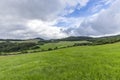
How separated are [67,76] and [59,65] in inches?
250

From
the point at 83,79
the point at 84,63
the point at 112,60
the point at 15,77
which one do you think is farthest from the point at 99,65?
the point at 15,77

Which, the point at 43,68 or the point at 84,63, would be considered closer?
the point at 43,68

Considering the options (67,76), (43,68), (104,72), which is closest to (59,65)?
(43,68)

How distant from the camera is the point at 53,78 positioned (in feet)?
96.7

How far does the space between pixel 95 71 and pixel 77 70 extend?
2823 mm

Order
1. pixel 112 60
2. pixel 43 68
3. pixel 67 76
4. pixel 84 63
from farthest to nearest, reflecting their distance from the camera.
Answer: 1. pixel 112 60
2. pixel 84 63
3. pixel 43 68
4. pixel 67 76

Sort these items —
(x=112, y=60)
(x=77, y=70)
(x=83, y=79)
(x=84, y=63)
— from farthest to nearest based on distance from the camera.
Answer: (x=112, y=60) → (x=84, y=63) → (x=77, y=70) → (x=83, y=79)

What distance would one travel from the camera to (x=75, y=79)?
1120 inches

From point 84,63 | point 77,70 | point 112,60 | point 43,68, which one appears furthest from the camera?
point 112,60

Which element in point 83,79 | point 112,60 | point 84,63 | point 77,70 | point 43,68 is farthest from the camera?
point 112,60

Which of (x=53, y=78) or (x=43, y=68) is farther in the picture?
(x=43, y=68)

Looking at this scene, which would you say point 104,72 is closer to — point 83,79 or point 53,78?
point 83,79

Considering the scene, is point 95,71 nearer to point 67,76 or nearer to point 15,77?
point 67,76

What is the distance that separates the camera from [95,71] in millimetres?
31672
